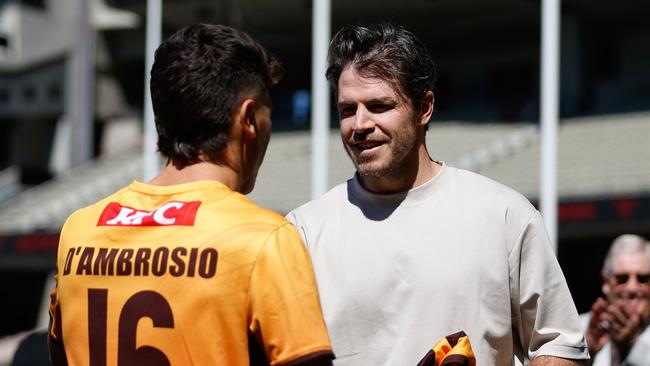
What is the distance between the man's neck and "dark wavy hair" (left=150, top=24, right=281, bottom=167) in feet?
0.05

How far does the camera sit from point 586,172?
571 inches

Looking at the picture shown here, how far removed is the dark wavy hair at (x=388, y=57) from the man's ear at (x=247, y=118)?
0.56 meters

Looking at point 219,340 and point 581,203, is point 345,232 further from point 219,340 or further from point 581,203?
point 581,203

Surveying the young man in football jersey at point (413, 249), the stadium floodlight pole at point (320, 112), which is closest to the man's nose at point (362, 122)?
the young man in football jersey at point (413, 249)

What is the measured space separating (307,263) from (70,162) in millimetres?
21660

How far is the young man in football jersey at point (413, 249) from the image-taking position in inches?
101

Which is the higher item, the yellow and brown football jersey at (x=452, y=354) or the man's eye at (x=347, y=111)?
the man's eye at (x=347, y=111)

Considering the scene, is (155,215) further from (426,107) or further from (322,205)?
(426,107)

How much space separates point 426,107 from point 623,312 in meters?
1.66

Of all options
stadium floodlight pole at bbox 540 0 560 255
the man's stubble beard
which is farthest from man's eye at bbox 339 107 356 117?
stadium floodlight pole at bbox 540 0 560 255

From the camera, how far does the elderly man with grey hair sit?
3840 mm

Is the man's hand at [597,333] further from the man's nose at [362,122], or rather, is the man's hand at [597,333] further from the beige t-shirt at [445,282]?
the man's nose at [362,122]

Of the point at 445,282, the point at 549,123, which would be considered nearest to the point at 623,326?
the point at 445,282

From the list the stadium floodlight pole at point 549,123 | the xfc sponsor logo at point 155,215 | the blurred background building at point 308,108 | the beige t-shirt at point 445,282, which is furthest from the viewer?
the blurred background building at point 308,108
